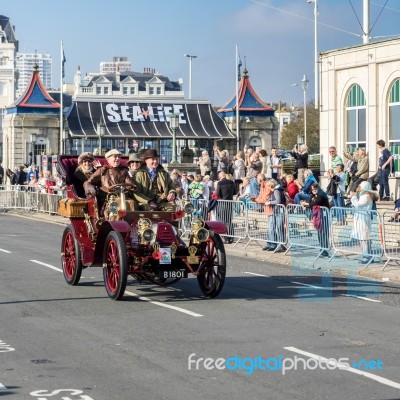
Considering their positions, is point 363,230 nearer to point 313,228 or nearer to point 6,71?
point 313,228

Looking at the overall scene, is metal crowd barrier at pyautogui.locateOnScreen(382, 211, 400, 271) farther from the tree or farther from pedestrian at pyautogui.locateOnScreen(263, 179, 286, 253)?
the tree

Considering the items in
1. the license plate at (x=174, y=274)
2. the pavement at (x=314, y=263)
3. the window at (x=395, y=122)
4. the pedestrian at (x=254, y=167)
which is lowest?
the pavement at (x=314, y=263)

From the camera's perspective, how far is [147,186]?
1475 centimetres

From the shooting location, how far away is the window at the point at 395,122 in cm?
3008

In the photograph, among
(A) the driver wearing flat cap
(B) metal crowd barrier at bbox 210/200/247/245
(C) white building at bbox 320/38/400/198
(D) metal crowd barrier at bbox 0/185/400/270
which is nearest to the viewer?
(A) the driver wearing flat cap

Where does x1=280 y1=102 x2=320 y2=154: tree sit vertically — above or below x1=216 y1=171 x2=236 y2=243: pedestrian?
above

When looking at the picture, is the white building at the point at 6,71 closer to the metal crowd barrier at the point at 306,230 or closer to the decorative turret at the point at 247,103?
the decorative turret at the point at 247,103

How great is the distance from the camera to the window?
98.7ft

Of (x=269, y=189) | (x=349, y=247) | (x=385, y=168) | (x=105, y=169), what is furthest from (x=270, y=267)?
(x=385, y=168)

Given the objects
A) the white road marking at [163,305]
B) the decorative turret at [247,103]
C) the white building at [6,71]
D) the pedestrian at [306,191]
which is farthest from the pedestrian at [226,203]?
the white building at [6,71]

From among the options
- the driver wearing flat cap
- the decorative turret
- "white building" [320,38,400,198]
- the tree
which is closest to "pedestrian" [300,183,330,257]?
the driver wearing flat cap

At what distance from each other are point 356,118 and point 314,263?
523 inches

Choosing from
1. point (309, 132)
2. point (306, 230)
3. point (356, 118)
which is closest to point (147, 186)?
point (306, 230)

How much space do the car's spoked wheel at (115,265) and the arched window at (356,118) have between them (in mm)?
18897
